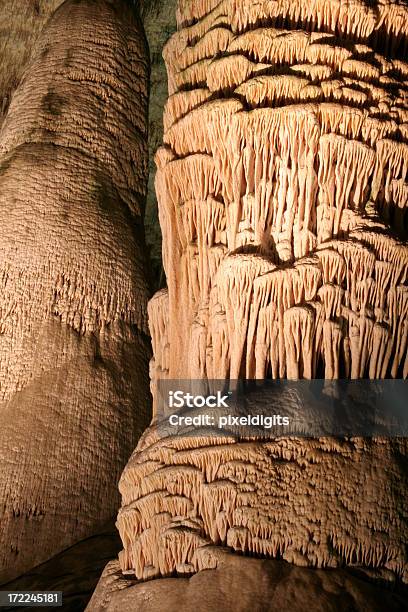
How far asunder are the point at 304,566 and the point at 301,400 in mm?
784

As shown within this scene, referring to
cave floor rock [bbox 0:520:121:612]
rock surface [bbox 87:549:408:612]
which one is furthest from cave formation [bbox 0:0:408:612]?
cave floor rock [bbox 0:520:121:612]

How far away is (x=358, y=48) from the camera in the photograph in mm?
4000

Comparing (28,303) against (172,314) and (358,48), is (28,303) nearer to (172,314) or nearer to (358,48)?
(172,314)

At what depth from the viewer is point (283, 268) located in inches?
145

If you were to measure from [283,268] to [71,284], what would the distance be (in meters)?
2.97

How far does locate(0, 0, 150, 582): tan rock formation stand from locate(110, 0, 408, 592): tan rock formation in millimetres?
1662

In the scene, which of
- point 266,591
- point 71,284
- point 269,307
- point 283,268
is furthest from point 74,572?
point 283,268

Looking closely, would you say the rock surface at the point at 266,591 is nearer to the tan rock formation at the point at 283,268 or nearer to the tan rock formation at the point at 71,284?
the tan rock formation at the point at 283,268

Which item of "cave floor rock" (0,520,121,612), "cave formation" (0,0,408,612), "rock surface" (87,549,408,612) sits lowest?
"cave floor rock" (0,520,121,612)

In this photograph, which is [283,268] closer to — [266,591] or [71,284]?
[266,591]

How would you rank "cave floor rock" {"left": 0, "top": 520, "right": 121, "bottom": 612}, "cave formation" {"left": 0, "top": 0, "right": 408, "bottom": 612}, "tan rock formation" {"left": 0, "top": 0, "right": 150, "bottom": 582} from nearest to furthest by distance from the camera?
"cave formation" {"left": 0, "top": 0, "right": 408, "bottom": 612} → "cave floor rock" {"left": 0, "top": 520, "right": 121, "bottom": 612} → "tan rock formation" {"left": 0, "top": 0, "right": 150, "bottom": 582}

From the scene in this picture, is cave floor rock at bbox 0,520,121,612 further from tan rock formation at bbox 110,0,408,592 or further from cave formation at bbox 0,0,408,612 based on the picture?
tan rock formation at bbox 110,0,408,592

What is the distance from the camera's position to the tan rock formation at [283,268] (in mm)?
3389

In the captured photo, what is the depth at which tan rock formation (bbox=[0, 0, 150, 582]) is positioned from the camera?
214 inches
